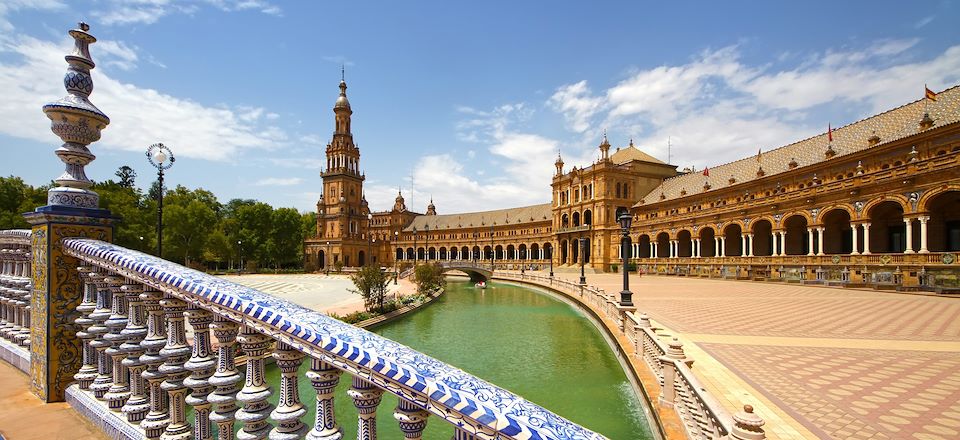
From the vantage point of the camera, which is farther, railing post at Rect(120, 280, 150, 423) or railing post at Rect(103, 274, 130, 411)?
railing post at Rect(103, 274, 130, 411)

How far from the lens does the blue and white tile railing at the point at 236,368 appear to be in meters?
1.66

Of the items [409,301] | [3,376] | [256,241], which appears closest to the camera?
[3,376]

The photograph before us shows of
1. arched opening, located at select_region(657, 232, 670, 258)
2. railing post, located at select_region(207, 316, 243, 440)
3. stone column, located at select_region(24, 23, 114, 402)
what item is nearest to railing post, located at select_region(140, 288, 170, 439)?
railing post, located at select_region(207, 316, 243, 440)

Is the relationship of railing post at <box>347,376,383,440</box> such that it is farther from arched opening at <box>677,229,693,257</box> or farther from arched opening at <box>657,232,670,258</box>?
arched opening at <box>657,232,670,258</box>

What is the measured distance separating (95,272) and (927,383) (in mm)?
11425

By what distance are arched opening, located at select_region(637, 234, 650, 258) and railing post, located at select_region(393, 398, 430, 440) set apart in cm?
5369

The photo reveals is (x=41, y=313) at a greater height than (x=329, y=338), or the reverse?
(x=329, y=338)

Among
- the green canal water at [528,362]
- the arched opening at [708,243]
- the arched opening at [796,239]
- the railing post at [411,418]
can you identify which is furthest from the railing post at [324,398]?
the arched opening at [708,243]

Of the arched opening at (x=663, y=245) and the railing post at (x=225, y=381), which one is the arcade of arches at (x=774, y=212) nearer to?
the arched opening at (x=663, y=245)

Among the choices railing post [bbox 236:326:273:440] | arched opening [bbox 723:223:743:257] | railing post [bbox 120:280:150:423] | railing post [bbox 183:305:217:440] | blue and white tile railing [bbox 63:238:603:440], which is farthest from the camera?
arched opening [bbox 723:223:743:257]

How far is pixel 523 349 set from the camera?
14758 millimetres

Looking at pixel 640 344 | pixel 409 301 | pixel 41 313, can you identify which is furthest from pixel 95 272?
pixel 409 301

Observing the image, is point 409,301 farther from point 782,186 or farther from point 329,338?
point 782,186

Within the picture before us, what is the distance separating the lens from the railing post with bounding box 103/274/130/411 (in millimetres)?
3010
